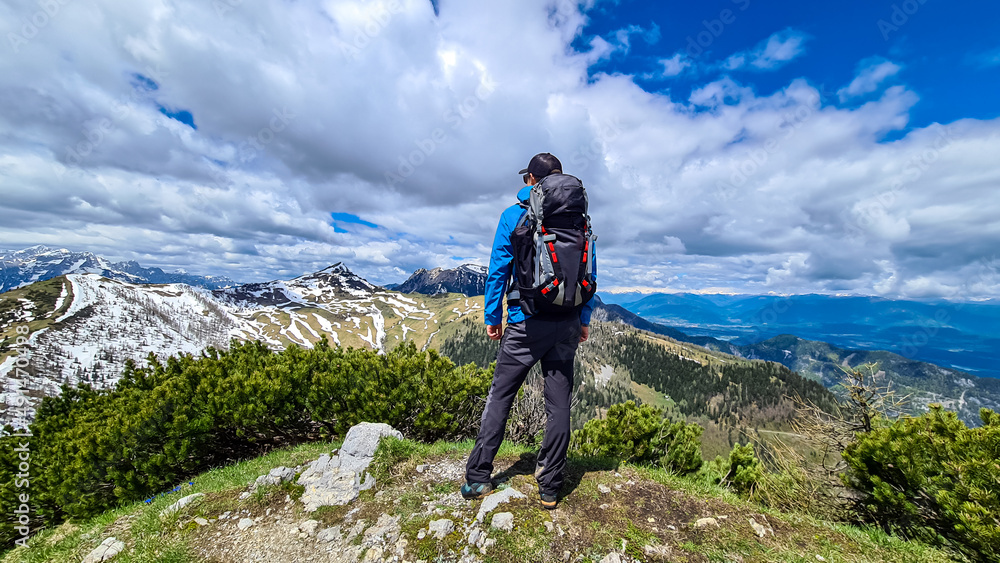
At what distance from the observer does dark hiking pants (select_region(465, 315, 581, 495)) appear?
511 cm

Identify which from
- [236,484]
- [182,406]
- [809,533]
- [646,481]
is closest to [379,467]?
[236,484]

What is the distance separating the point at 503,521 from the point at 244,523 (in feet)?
11.5

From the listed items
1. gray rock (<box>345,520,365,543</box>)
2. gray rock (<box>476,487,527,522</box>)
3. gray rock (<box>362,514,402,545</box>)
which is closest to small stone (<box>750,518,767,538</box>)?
gray rock (<box>476,487,527,522</box>)

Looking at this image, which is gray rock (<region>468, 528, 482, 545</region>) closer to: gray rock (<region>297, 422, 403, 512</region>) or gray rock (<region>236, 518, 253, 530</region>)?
gray rock (<region>297, 422, 403, 512</region>)

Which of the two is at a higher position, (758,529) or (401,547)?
(758,529)

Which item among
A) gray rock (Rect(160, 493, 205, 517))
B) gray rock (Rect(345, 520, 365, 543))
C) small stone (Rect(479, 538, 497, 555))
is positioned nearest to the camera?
small stone (Rect(479, 538, 497, 555))

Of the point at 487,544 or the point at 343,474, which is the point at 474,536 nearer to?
the point at 487,544

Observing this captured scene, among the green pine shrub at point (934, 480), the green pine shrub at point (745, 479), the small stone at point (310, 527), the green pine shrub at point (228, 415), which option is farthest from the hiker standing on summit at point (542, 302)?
the green pine shrub at point (934, 480)

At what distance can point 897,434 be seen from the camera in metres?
5.56

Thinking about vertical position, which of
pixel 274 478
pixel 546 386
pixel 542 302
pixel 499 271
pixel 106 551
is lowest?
pixel 106 551

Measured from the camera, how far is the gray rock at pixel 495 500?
4.90m

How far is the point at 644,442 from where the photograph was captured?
10.1m

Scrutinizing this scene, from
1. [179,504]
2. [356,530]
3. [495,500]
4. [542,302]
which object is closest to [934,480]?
[542,302]

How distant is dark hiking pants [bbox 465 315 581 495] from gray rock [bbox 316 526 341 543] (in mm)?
1745
